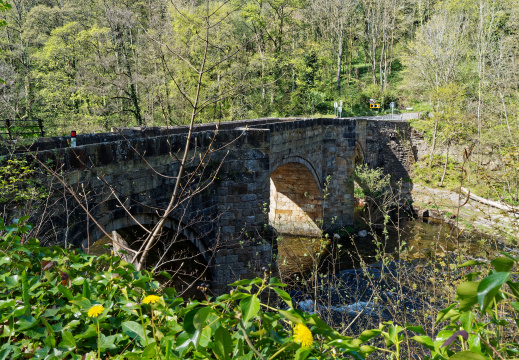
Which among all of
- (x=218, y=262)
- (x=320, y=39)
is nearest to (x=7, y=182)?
(x=218, y=262)

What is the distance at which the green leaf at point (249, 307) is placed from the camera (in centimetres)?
108

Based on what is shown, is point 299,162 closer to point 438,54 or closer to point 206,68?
point 206,68

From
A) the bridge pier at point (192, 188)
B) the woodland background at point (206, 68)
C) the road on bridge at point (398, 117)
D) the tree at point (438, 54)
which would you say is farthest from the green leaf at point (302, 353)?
the road on bridge at point (398, 117)

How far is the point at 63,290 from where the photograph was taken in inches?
64.2

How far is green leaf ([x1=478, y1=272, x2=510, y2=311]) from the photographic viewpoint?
67 cm

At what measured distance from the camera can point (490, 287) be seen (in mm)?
692

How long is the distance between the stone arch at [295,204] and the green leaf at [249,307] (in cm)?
1499

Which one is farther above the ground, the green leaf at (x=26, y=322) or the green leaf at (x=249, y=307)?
the green leaf at (x=249, y=307)

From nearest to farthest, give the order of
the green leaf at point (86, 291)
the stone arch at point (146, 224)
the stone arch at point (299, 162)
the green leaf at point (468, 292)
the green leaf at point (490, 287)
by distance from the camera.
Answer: the green leaf at point (490, 287), the green leaf at point (468, 292), the green leaf at point (86, 291), the stone arch at point (146, 224), the stone arch at point (299, 162)

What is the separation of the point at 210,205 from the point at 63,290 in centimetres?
582

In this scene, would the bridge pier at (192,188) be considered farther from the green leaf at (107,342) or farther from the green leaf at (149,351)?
the green leaf at (149,351)

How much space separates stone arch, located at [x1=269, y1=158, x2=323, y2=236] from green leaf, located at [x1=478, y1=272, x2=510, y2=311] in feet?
50.5

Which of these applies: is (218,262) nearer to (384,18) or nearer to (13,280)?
(13,280)

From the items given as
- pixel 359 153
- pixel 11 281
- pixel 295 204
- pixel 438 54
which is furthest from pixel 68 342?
pixel 438 54
